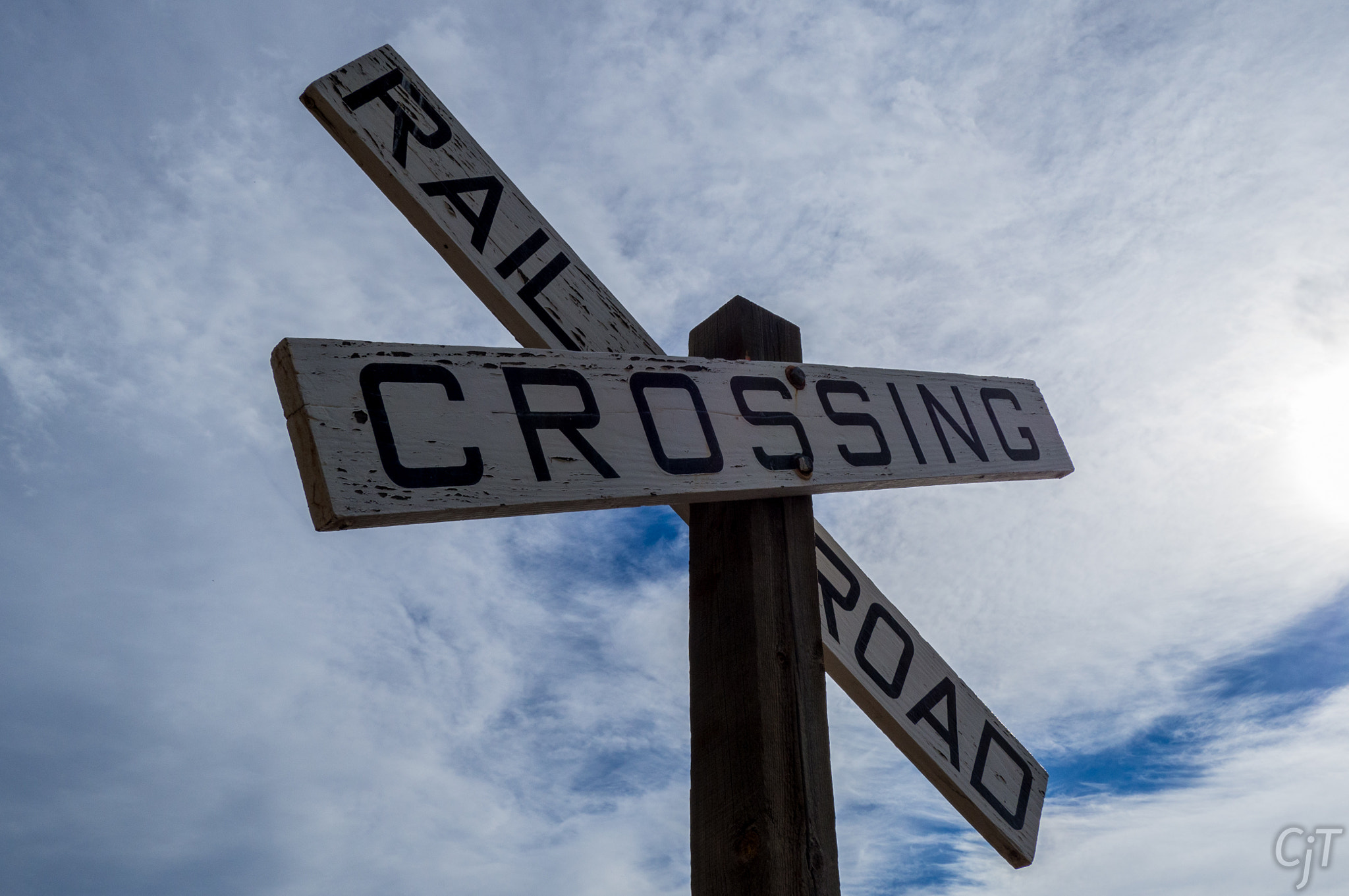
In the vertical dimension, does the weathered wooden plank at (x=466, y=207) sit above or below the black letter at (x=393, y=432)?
above

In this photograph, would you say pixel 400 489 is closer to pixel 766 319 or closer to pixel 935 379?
pixel 766 319

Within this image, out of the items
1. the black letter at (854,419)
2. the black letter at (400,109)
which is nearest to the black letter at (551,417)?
the black letter at (854,419)

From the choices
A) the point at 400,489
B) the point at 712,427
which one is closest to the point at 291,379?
the point at 400,489

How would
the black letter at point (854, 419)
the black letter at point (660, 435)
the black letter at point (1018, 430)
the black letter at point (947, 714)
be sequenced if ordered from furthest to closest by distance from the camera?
the black letter at point (947, 714) < the black letter at point (1018, 430) < the black letter at point (854, 419) < the black letter at point (660, 435)

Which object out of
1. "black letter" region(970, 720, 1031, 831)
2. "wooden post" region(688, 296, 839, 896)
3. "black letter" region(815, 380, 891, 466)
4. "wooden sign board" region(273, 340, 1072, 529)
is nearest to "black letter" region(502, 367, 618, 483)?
"wooden sign board" region(273, 340, 1072, 529)

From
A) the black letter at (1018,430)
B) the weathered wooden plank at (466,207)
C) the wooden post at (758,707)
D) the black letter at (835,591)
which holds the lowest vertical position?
the wooden post at (758,707)

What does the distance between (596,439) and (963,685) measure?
53.4 inches

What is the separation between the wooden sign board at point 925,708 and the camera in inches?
80.4

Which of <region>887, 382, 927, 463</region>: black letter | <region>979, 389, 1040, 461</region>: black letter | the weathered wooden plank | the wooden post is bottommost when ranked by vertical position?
the wooden post

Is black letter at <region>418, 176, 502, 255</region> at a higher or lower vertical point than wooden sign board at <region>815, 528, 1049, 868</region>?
higher

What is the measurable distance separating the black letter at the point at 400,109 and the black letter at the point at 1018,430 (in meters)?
1.30

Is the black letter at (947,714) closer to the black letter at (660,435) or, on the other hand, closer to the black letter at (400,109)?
the black letter at (660,435)

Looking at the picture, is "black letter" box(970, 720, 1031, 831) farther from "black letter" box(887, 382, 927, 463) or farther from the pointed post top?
the pointed post top

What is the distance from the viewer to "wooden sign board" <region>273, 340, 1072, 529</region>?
1.16m
